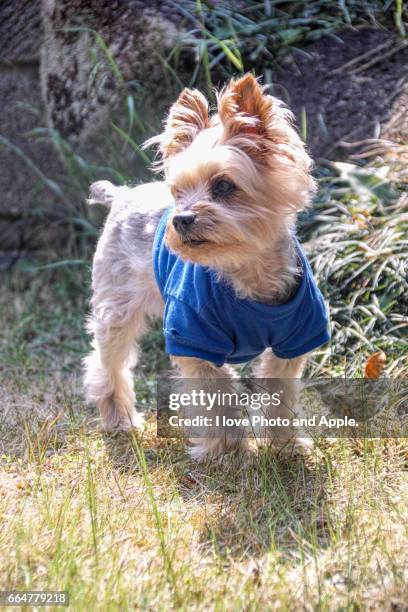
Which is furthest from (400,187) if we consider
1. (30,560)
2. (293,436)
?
(30,560)

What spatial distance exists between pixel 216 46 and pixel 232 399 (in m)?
2.79

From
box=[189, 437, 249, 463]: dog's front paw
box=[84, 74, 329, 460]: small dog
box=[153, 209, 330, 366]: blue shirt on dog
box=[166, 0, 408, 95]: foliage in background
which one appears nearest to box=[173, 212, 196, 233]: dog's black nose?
box=[84, 74, 329, 460]: small dog

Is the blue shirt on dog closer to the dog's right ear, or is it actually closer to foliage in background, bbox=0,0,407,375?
the dog's right ear

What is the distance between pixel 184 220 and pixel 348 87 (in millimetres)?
2627

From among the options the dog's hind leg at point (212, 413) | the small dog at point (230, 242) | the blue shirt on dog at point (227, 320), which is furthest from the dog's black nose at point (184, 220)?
the dog's hind leg at point (212, 413)

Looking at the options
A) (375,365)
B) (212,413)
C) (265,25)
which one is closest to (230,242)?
(212,413)

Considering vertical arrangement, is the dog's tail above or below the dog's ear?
below

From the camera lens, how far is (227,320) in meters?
3.66

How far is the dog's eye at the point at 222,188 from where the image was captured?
3.47 m

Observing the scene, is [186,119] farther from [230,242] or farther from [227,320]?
[227,320]

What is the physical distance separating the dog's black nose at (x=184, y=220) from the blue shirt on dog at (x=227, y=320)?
36 cm

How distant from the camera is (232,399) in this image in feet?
12.9

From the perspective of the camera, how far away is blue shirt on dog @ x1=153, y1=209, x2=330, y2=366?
363 cm

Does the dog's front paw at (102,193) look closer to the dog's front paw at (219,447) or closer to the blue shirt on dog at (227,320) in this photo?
the blue shirt on dog at (227,320)
